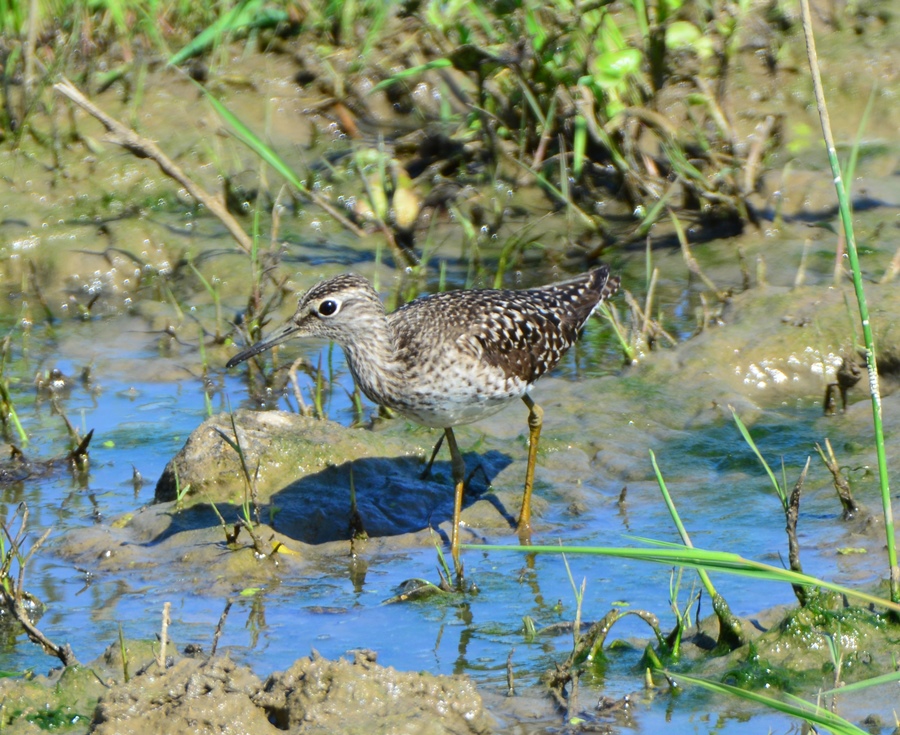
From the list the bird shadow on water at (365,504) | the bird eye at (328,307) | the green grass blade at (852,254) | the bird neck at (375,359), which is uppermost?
the green grass blade at (852,254)

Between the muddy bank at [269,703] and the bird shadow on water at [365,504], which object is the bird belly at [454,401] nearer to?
the bird shadow on water at [365,504]

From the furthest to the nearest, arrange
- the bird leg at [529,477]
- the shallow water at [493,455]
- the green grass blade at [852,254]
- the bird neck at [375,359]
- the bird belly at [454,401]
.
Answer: the bird leg at [529,477], the bird neck at [375,359], the bird belly at [454,401], the shallow water at [493,455], the green grass blade at [852,254]

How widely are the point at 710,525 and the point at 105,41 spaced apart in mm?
6595

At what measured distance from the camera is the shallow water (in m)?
4.53

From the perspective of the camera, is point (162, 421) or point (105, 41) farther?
point (105, 41)

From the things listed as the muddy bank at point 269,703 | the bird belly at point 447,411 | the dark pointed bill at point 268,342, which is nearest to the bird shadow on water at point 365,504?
the bird belly at point 447,411

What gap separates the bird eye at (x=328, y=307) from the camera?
5.67m

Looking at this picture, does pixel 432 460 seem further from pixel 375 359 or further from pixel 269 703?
pixel 269 703

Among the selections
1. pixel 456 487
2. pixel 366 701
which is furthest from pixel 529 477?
pixel 366 701

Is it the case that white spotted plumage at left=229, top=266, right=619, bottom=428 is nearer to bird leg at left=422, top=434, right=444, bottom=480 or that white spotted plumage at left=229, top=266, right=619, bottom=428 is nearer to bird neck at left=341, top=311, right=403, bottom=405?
bird neck at left=341, top=311, right=403, bottom=405

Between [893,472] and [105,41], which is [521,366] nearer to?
[893,472]

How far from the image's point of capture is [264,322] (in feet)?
23.8

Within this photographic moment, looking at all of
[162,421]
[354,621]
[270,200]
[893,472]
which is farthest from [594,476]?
[270,200]

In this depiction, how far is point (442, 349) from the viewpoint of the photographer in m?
5.47
